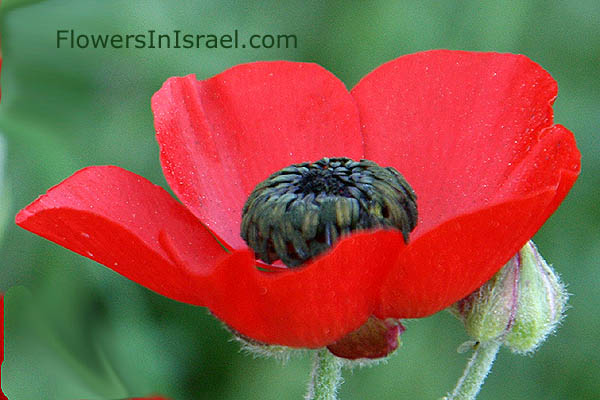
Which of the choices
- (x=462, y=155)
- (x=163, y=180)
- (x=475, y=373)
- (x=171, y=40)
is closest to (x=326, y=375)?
(x=475, y=373)

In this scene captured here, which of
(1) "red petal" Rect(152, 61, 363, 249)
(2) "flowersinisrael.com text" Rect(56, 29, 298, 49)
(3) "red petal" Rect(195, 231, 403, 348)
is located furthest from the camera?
(2) "flowersinisrael.com text" Rect(56, 29, 298, 49)

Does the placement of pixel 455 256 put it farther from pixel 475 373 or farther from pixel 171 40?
pixel 171 40

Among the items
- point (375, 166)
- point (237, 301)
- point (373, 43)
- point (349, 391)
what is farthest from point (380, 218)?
point (373, 43)

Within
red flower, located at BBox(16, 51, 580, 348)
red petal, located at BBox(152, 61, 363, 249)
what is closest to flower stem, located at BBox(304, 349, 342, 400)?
red flower, located at BBox(16, 51, 580, 348)

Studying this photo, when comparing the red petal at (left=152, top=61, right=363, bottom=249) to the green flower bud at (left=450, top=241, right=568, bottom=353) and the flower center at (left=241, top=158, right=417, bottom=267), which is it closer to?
the flower center at (left=241, top=158, right=417, bottom=267)

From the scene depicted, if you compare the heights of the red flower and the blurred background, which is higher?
the red flower
